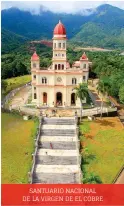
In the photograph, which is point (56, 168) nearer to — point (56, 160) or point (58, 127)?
point (56, 160)

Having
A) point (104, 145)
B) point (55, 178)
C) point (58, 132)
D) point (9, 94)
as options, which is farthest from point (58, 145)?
point (9, 94)

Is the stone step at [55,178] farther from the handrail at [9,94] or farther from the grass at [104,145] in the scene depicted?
the handrail at [9,94]

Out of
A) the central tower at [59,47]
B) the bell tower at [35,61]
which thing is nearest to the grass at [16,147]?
the bell tower at [35,61]

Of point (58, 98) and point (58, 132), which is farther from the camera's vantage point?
point (58, 98)

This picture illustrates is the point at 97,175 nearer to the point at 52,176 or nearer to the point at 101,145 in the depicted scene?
the point at 52,176

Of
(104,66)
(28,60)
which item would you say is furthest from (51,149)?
(28,60)

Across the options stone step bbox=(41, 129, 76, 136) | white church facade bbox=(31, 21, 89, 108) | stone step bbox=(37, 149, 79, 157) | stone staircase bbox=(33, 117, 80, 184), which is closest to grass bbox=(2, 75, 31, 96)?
white church facade bbox=(31, 21, 89, 108)

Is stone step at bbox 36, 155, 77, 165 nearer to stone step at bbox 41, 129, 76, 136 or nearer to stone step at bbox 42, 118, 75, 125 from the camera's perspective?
stone step at bbox 41, 129, 76, 136
